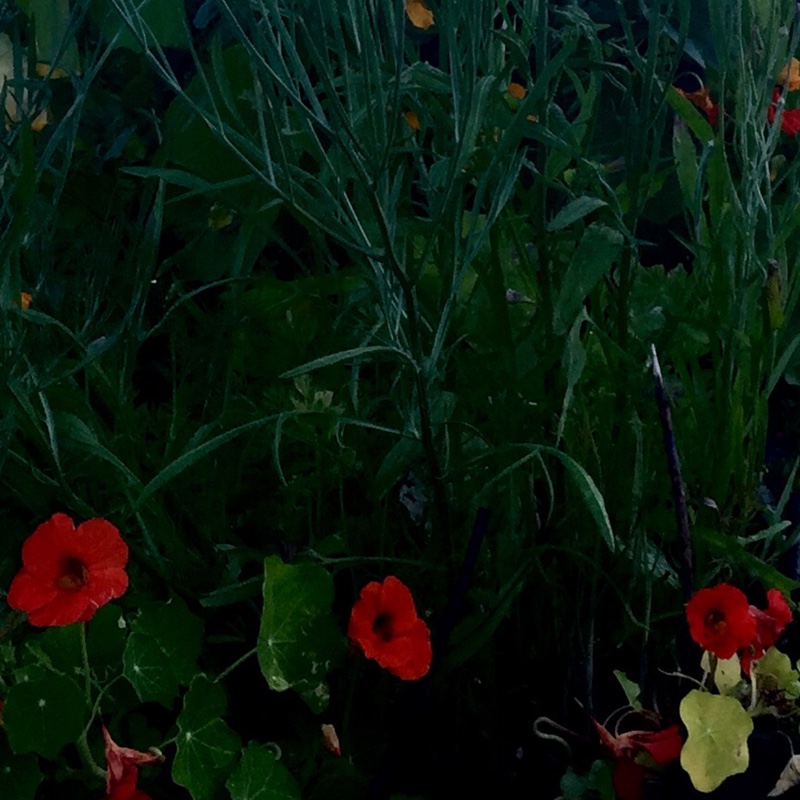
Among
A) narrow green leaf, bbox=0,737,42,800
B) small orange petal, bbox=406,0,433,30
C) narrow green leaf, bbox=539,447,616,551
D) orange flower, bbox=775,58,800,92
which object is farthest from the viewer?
small orange petal, bbox=406,0,433,30

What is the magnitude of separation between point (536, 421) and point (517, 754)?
0.27 metres

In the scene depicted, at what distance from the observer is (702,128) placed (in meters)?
0.86

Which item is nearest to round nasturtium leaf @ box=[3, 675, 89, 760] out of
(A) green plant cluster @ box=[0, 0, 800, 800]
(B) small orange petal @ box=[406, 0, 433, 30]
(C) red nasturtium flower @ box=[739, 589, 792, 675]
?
(A) green plant cluster @ box=[0, 0, 800, 800]

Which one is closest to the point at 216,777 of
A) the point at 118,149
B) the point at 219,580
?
the point at 219,580

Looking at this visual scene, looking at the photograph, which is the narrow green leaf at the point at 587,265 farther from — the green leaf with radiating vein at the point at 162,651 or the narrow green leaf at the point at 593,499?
the green leaf with radiating vein at the point at 162,651

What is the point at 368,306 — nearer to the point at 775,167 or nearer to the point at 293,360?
the point at 293,360

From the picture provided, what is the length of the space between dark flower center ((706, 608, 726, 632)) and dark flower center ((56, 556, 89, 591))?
42cm

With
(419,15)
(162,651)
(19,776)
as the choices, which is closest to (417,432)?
(162,651)

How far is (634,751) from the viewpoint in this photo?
76 centimetres

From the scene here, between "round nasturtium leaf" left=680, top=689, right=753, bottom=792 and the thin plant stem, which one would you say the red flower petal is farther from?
the thin plant stem

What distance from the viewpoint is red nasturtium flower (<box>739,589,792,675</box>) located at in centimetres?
76

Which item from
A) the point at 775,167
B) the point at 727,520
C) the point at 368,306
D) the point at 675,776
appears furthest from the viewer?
the point at 775,167

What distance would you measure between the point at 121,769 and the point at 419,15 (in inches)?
42.2

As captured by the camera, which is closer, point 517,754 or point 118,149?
point 517,754
